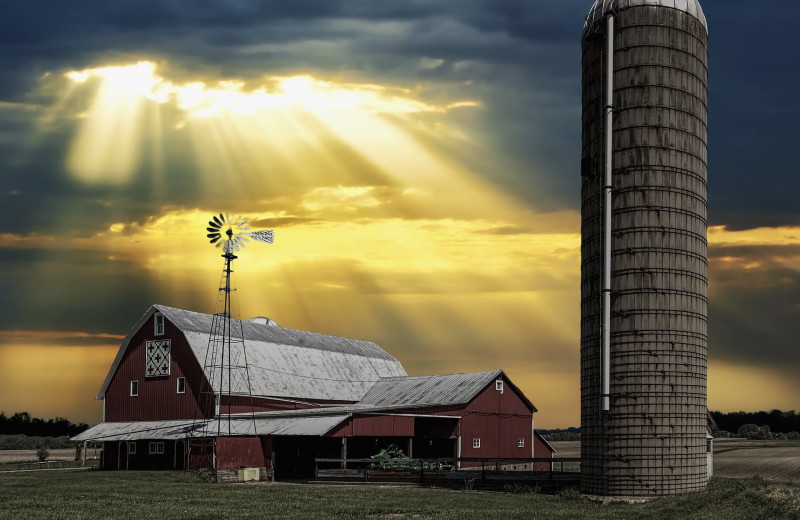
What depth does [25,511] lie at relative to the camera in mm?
26906

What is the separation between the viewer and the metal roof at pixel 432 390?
5503cm

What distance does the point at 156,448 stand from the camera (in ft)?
183

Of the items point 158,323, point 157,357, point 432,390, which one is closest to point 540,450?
point 432,390

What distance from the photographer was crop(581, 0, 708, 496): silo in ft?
108

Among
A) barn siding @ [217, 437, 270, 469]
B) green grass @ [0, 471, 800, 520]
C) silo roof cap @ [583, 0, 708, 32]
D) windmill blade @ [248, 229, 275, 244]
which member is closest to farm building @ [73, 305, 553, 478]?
barn siding @ [217, 437, 270, 469]

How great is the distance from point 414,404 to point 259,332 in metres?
16.4

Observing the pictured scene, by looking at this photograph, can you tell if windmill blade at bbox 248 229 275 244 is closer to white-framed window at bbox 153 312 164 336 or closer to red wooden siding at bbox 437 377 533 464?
white-framed window at bbox 153 312 164 336

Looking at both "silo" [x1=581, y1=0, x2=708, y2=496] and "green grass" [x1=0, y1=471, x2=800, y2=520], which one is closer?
"green grass" [x1=0, y1=471, x2=800, y2=520]

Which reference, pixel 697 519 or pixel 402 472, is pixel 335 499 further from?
pixel 697 519

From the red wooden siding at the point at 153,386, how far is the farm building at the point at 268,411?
0.23ft

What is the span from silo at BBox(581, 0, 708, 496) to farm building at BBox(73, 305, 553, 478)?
1830cm

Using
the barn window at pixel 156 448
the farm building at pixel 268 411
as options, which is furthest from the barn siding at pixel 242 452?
the barn window at pixel 156 448

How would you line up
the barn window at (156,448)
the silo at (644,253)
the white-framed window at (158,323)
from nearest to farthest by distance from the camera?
the silo at (644,253), the barn window at (156,448), the white-framed window at (158,323)

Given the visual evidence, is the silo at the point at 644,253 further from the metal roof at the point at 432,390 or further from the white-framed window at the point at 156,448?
the white-framed window at the point at 156,448
